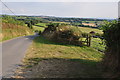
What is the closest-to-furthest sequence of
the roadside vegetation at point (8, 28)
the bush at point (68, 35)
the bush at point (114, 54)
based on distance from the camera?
the bush at point (114, 54) → the bush at point (68, 35) → the roadside vegetation at point (8, 28)

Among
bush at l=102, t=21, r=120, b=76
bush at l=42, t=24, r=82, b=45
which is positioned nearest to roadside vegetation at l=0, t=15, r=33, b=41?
bush at l=42, t=24, r=82, b=45

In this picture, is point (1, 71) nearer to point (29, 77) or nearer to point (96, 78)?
point (29, 77)

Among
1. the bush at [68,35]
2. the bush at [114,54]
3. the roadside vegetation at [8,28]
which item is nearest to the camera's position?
the bush at [114,54]

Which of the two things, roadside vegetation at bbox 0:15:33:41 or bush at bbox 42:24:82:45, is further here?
roadside vegetation at bbox 0:15:33:41

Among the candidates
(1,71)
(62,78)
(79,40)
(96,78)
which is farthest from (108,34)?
(79,40)

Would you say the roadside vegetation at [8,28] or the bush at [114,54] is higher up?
the roadside vegetation at [8,28]

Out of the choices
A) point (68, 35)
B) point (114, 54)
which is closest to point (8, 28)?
point (68, 35)

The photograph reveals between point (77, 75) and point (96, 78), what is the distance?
2.49 ft

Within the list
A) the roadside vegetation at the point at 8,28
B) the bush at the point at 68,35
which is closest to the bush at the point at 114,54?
the bush at the point at 68,35

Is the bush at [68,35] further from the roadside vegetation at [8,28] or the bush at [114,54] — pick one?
the bush at [114,54]

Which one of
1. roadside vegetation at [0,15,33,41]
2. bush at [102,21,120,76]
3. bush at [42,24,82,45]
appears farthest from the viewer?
roadside vegetation at [0,15,33,41]

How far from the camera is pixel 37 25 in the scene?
103 metres

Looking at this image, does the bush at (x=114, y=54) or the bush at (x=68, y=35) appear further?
the bush at (x=68, y=35)

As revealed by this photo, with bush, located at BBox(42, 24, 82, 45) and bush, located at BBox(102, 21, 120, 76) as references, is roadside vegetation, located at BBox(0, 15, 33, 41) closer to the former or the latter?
bush, located at BBox(42, 24, 82, 45)
